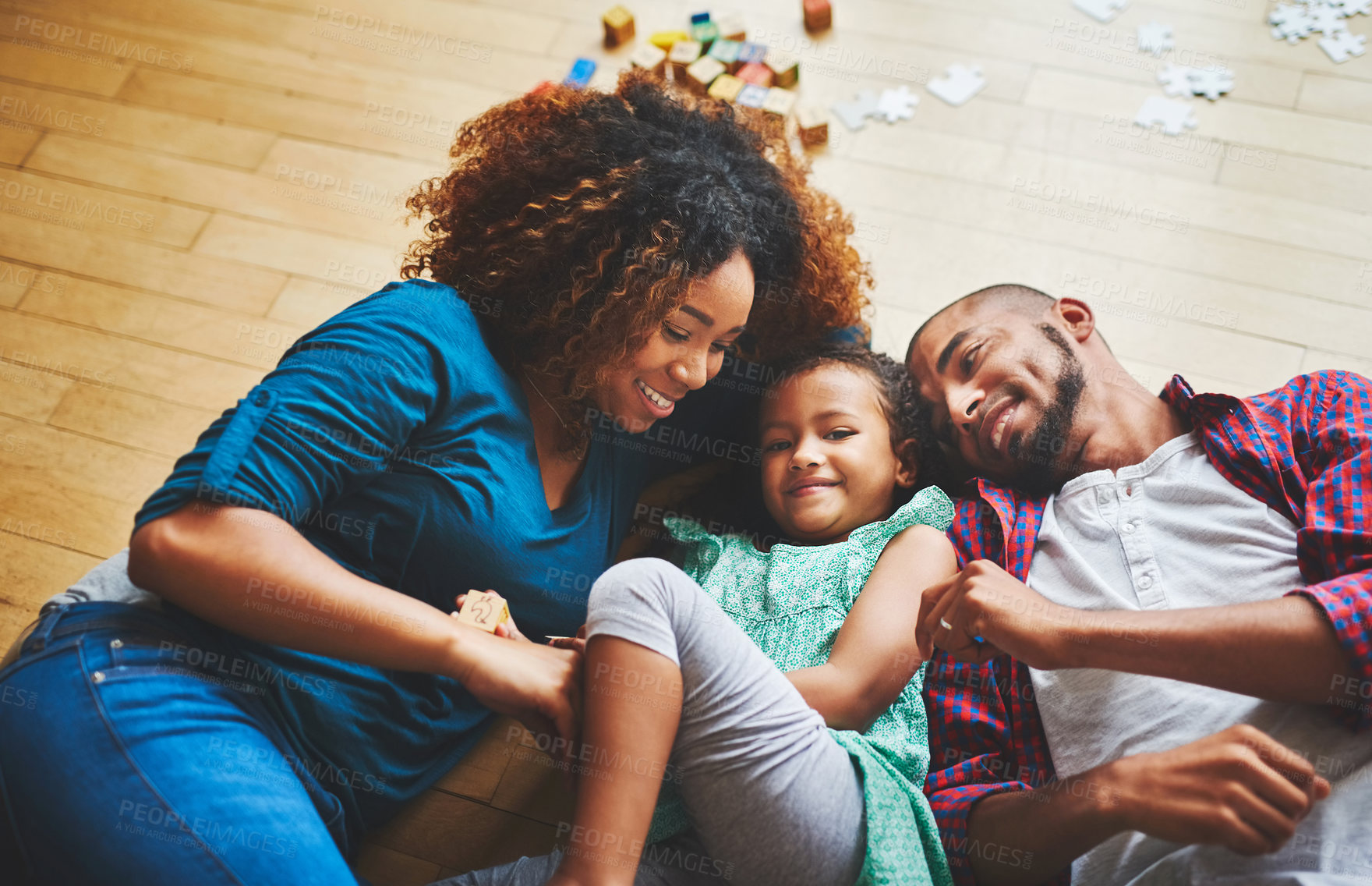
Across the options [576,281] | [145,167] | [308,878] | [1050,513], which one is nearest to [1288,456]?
[1050,513]

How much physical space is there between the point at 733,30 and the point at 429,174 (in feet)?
3.23

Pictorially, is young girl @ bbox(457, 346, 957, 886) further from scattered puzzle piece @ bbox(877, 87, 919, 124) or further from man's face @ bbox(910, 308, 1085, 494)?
scattered puzzle piece @ bbox(877, 87, 919, 124)

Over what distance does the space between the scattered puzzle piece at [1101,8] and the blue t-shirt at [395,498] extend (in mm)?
2207

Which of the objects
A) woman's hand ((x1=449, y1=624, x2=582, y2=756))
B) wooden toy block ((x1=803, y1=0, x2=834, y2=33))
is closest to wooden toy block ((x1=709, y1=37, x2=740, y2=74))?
wooden toy block ((x1=803, y1=0, x2=834, y2=33))

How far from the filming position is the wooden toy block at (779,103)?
8.96ft

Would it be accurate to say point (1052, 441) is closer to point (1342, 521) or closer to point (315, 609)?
point (1342, 521)

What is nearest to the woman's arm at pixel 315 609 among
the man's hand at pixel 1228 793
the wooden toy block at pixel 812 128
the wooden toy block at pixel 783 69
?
the man's hand at pixel 1228 793

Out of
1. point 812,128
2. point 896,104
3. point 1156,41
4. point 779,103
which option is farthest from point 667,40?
point 1156,41

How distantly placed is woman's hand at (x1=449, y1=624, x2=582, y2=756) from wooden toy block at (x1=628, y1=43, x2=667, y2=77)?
206cm

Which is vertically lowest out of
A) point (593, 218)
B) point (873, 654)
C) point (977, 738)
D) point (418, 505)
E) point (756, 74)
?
point (977, 738)

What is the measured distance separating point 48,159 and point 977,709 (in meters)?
2.82

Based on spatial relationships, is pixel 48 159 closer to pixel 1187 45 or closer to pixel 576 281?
pixel 576 281

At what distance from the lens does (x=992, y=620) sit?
1372 millimetres

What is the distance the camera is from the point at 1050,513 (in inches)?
66.7
